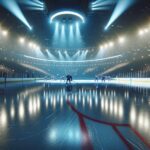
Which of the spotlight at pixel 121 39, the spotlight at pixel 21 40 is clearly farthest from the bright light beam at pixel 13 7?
the spotlight at pixel 121 39

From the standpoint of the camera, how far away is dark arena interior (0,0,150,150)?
346 centimetres

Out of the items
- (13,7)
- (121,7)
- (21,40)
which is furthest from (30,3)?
(21,40)

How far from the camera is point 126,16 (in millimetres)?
22484

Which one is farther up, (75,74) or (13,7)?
(13,7)

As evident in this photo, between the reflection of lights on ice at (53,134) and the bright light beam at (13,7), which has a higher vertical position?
the bright light beam at (13,7)

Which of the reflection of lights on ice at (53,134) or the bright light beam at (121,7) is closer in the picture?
the reflection of lights on ice at (53,134)

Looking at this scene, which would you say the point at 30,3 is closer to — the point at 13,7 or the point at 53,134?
the point at 13,7

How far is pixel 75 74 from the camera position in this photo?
4725cm

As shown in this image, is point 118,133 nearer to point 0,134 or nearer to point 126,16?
point 0,134

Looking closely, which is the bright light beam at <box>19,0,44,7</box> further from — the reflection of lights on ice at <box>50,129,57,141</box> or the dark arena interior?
the reflection of lights on ice at <box>50,129,57,141</box>

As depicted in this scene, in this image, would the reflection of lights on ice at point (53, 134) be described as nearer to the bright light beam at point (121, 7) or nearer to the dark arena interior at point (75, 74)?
the dark arena interior at point (75, 74)

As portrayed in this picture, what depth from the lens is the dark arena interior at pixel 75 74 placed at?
3.46m

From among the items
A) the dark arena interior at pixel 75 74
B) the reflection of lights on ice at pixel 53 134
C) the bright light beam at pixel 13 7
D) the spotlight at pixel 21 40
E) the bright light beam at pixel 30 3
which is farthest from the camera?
the spotlight at pixel 21 40

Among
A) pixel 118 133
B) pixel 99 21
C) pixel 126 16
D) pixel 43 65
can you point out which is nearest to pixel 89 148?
pixel 118 133
